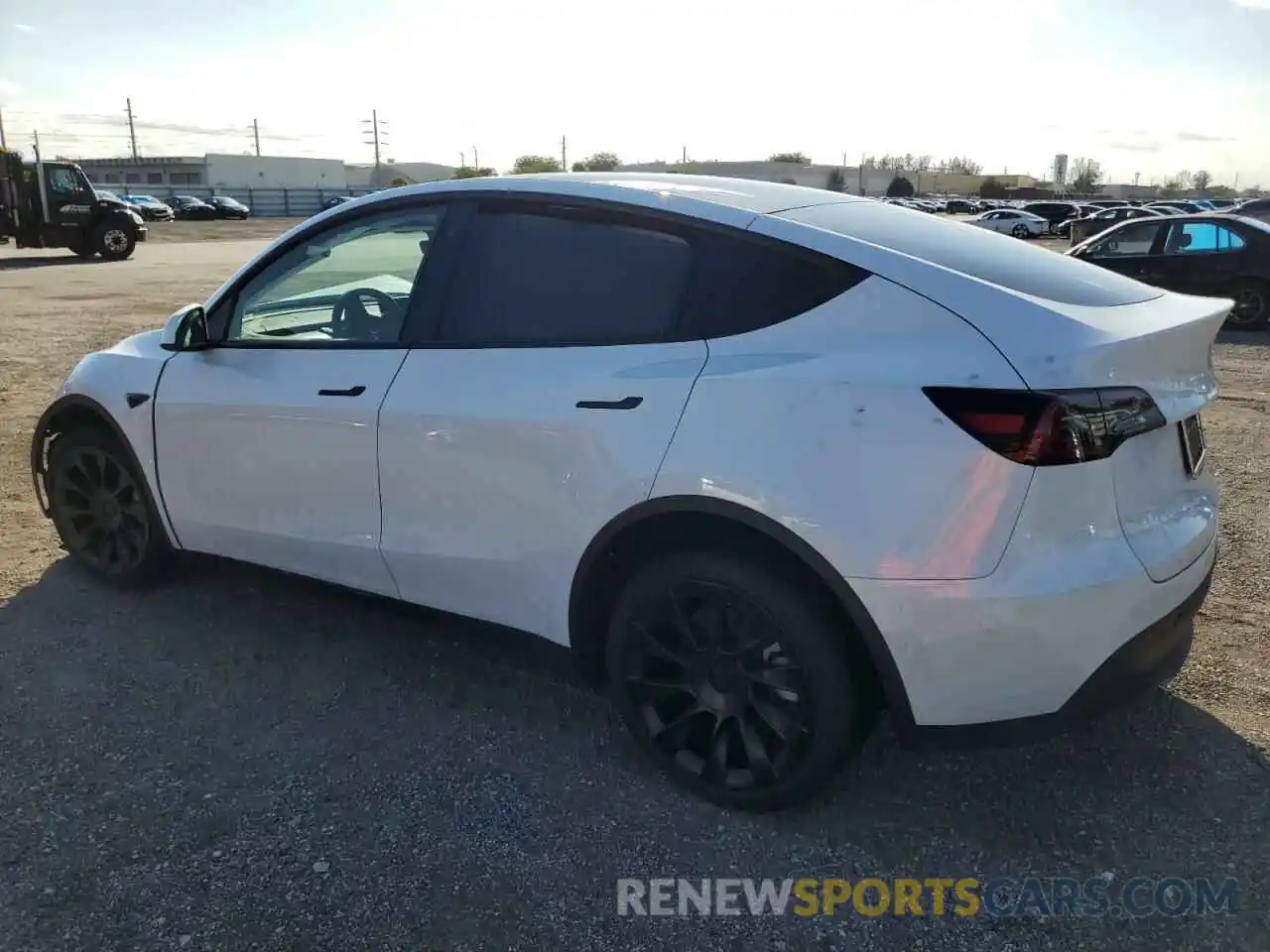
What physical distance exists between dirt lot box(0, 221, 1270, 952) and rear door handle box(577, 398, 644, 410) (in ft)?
2.77

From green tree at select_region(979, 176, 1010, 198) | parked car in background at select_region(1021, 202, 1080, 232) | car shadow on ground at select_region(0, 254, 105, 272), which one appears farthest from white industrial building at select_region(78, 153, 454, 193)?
car shadow on ground at select_region(0, 254, 105, 272)

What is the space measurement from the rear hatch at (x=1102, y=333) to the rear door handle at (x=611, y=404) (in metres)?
0.59

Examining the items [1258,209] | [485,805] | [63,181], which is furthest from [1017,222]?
[485,805]

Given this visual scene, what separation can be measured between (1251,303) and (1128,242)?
173 cm

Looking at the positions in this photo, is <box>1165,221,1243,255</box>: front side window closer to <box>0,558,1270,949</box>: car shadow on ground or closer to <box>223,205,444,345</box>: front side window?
<box>0,558,1270,949</box>: car shadow on ground

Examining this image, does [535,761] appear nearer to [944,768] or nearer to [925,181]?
[944,768]

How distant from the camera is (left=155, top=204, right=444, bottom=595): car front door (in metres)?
3.33

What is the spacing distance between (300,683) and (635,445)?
1.74 m

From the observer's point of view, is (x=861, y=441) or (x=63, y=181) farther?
(x=63, y=181)

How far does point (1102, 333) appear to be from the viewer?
2.38 meters

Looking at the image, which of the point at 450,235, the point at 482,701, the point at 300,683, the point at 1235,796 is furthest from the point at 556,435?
the point at 1235,796

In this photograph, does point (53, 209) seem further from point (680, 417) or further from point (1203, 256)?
point (680, 417)

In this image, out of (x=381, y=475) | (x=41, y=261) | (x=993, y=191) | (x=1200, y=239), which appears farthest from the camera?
(x=993, y=191)

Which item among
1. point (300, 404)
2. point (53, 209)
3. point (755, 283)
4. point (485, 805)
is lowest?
point (485, 805)
